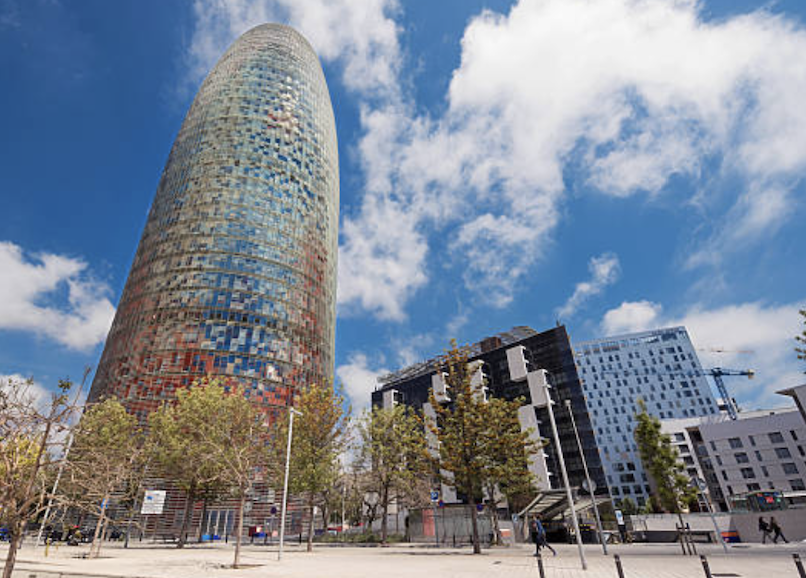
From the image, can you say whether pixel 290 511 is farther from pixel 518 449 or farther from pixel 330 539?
pixel 518 449

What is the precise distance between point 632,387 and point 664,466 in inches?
4738

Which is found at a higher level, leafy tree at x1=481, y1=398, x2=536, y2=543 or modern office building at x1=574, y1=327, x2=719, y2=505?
modern office building at x1=574, y1=327, x2=719, y2=505

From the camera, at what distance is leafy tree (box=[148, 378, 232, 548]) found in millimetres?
35438

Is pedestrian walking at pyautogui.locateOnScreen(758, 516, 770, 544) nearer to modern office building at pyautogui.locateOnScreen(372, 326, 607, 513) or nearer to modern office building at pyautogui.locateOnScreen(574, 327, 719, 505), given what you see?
modern office building at pyautogui.locateOnScreen(372, 326, 607, 513)

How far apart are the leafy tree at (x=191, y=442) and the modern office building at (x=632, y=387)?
365 ft

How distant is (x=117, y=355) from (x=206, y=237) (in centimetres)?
2313

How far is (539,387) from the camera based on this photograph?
6994 cm

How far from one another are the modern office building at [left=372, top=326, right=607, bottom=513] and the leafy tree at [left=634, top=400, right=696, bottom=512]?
105ft

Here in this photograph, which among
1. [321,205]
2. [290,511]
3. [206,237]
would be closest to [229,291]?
[206,237]

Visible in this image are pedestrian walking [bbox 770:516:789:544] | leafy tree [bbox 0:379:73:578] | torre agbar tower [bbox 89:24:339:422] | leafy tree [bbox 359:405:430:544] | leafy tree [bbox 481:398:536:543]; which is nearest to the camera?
leafy tree [bbox 0:379:73:578]

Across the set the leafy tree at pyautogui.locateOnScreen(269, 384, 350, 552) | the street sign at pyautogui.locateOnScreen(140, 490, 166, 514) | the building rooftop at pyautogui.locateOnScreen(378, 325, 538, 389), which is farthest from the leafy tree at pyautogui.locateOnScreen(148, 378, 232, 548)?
the building rooftop at pyautogui.locateOnScreen(378, 325, 538, 389)

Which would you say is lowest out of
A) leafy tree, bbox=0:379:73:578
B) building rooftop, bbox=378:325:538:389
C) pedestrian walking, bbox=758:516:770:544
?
pedestrian walking, bbox=758:516:770:544

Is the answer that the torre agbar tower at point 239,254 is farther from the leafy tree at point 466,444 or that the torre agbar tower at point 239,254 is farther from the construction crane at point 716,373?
the construction crane at point 716,373

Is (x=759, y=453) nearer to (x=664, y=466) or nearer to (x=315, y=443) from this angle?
(x=664, y=466)
